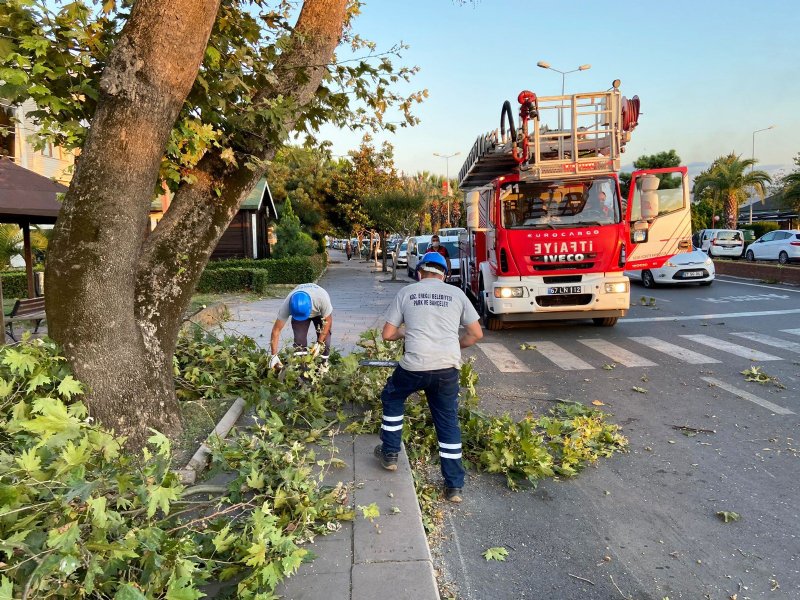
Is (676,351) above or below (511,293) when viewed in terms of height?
below

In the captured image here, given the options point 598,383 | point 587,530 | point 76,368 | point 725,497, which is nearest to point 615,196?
point 598,383

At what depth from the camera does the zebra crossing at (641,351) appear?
26.8ft

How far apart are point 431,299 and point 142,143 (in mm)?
2279

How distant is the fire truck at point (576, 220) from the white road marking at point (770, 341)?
6.07 ft

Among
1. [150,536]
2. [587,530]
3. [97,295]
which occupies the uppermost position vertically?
[97,295]

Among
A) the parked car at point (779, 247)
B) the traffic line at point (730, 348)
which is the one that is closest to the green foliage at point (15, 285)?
the traffic line at point (730, 348)

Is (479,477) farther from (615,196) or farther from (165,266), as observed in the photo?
(615,196)

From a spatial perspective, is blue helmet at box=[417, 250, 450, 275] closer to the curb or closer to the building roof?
the curb

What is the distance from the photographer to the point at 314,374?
5.48 meters

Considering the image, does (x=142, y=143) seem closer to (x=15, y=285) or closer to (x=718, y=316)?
(x=718, y=316)

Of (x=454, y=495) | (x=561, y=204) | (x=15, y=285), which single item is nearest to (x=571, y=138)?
(x=561, y=204)

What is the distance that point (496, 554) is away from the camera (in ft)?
11.5

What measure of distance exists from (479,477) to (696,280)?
15.3 meters

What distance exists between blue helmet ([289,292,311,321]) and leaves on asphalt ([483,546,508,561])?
10.7ft
